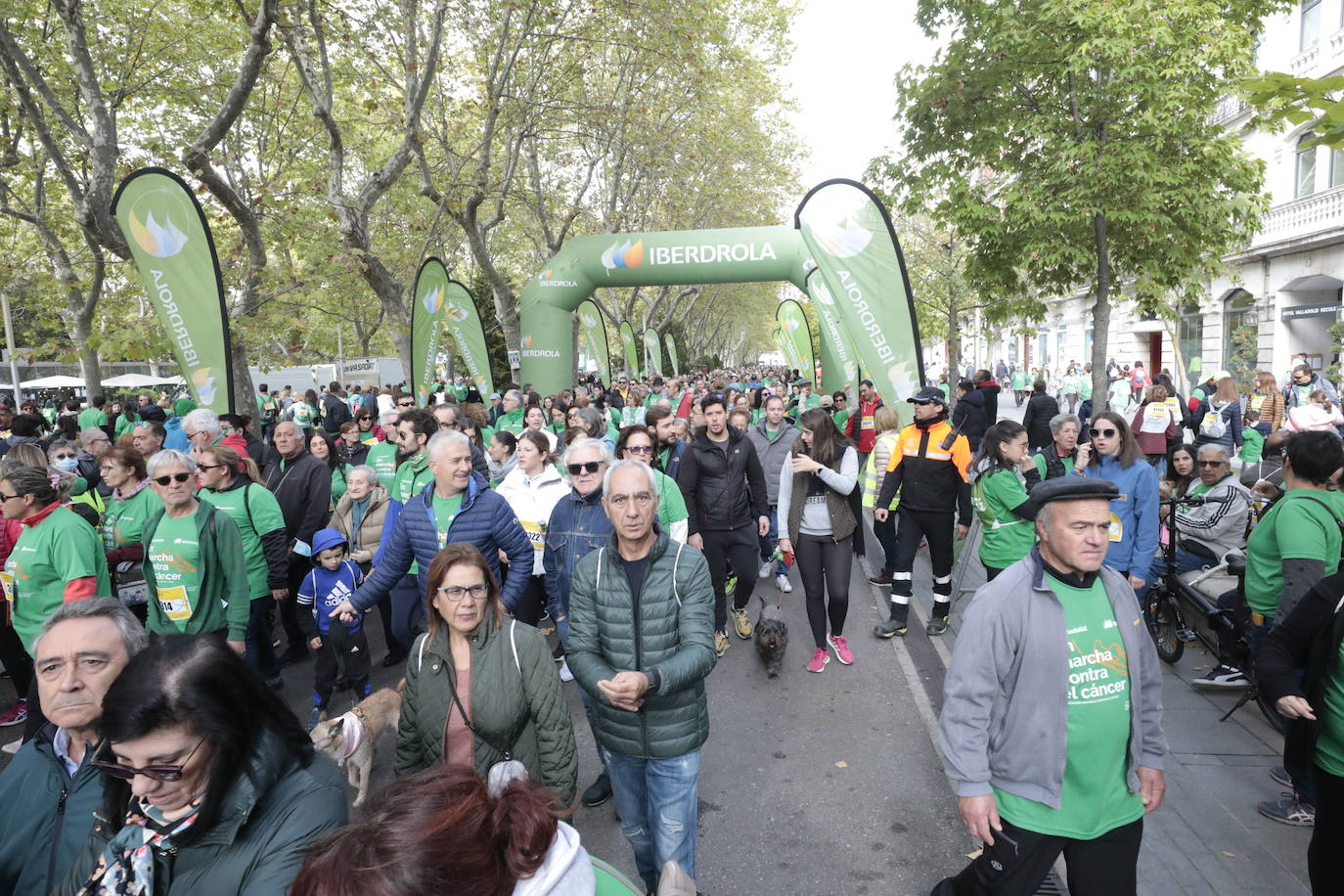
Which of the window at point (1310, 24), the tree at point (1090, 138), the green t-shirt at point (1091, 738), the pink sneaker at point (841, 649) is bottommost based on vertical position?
the pink sneaker at point (841, 649)

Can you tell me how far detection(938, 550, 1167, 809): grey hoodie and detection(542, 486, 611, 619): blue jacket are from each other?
2.25 m

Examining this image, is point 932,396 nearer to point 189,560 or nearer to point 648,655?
point 648,655

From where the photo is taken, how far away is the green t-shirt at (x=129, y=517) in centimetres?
507

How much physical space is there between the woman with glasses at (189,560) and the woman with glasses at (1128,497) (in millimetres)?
5169

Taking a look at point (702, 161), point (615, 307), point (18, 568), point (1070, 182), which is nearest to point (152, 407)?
A: point (18, 568)

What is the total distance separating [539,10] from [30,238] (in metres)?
14.4

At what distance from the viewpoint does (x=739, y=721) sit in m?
4.86

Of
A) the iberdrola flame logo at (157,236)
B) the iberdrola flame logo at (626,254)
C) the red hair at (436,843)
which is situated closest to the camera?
the red hair at (436,843)

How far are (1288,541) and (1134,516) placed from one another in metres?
1.27

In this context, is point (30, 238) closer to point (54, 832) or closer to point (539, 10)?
point (539, 10)

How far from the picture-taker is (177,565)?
402cm

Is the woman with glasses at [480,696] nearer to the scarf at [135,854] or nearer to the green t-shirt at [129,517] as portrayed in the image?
the scarf at [135,854]

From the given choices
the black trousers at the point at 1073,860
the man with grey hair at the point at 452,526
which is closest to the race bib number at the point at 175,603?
the man with grey hair at the point at 452,526

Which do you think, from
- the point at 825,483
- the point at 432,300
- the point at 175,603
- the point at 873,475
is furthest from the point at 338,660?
the point at 432,300
